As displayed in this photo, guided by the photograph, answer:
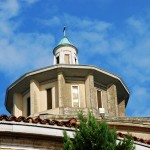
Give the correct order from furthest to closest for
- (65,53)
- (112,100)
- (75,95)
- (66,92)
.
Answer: (65,53) < (112,100) < (75,95) < (66,92)

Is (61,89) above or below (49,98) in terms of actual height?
above

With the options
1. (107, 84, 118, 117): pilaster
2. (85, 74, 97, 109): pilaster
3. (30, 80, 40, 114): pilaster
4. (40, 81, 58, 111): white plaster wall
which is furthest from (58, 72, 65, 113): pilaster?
(107, 84, 118, 117): pilaster

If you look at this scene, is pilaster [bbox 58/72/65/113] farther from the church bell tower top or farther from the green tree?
the green tree

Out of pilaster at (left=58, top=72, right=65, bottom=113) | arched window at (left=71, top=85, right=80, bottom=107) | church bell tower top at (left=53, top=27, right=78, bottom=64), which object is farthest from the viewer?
church bell tower top at (left=53, top=27, right=78, bottom=64)

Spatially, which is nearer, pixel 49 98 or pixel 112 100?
pixel 49 98

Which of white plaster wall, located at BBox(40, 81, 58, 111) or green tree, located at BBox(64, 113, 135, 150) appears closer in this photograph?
green tree, located at BBox(64, 113, 135, 150)

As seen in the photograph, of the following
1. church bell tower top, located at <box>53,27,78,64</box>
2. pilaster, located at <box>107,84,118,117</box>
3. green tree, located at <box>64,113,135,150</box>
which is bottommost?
green tree, located at <box>64,113,135,150</box>

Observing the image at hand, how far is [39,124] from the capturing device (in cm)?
1451

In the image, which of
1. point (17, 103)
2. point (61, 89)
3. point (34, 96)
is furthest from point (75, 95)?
point (17, 103)

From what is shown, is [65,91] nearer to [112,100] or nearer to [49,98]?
[49,98]

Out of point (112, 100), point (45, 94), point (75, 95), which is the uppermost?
point (45, 94)

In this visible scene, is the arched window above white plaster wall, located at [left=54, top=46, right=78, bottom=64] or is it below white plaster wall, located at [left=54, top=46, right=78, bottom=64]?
below

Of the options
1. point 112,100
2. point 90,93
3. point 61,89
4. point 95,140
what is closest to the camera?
point 95,140

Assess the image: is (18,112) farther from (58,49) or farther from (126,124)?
(126,124)
